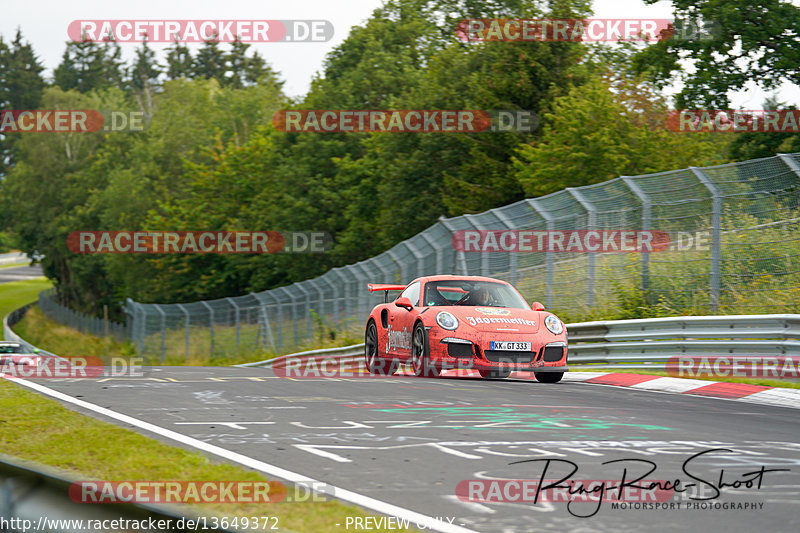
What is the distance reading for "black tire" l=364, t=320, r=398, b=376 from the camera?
15.0 meters

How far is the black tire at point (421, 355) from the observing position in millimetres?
12891


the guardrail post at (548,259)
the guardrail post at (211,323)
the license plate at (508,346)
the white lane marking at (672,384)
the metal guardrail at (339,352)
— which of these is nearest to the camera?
the white lane marking at (672,384)

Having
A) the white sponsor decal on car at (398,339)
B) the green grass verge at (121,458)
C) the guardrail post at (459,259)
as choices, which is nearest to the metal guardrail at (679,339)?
the white sponsor decal on car at (398,339)

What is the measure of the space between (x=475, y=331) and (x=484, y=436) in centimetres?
543

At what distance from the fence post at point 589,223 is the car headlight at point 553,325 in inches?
137

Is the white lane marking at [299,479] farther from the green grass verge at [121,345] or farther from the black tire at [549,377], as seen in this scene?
the green grass verge at [121,345]

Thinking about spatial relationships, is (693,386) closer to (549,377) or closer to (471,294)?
(549,377)

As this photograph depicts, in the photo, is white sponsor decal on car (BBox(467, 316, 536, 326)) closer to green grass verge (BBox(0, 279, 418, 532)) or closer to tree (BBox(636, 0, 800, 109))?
green grass verge (BBox(0, 279, 418, 532))

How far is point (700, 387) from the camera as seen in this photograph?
11.5 meters

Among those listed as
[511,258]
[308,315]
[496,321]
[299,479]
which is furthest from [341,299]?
[299,479]

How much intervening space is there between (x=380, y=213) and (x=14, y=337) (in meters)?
24.4

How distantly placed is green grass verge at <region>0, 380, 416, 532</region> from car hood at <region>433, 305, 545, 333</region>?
18.2 feet

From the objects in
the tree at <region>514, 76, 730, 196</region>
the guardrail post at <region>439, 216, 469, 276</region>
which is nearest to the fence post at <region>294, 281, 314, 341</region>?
the guardrail post at <region>439, 216, 469, 276</region>

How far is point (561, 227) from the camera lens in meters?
16.6
